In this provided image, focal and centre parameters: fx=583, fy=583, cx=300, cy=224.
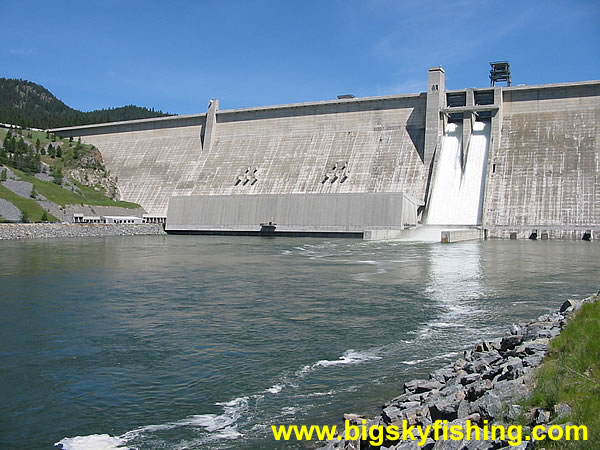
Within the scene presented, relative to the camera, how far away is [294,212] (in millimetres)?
51188

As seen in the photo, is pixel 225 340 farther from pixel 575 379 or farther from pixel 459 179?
pixel 459 179

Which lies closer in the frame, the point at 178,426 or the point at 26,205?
the point at 178,426

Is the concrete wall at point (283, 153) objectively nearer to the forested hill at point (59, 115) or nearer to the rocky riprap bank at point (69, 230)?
the rocky riprap bank at point (69, 230)

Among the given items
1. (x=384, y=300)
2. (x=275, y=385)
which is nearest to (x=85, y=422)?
(x=275, y=385)

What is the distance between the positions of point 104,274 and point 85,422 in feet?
A: 50.6

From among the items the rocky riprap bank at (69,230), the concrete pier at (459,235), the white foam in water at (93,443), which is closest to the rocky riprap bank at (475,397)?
the white foam in water at (93,443)

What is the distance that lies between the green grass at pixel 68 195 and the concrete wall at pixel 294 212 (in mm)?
9429

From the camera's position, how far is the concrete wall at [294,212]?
4691 cm

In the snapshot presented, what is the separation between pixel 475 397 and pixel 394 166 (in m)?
49.7

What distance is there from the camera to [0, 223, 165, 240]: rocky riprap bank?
44.9 m

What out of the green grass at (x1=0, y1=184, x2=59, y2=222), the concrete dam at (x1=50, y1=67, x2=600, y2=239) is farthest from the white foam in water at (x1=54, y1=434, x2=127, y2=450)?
the green grass at (x1=0, y1=184, x2=59, y2=222)

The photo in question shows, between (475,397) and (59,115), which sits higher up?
(59,115)

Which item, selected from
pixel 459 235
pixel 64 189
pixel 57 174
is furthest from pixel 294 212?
pixel 57 174

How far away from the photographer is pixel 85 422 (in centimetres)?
742
